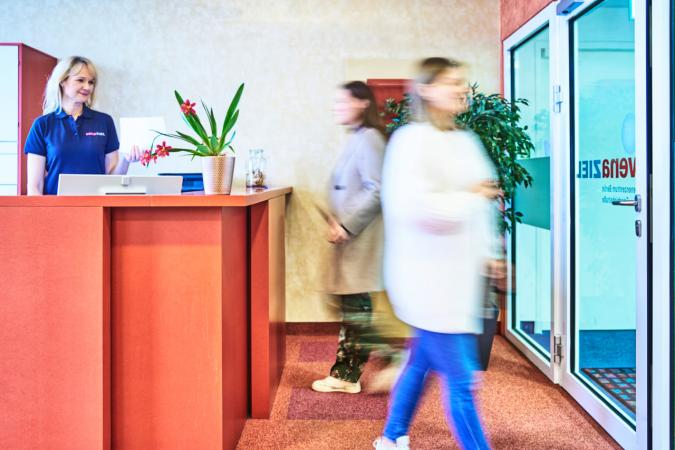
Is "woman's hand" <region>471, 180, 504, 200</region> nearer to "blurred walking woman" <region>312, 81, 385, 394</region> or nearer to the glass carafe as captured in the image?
"blurred walking woman" <region>312, 81, 385, 394</region>

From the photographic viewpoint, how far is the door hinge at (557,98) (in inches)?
127

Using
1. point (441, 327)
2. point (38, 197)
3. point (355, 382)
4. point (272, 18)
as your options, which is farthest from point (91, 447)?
point (272, 18)

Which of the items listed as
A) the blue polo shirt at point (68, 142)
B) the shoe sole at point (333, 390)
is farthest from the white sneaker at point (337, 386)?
the blue polo shirt at point (68, 142)

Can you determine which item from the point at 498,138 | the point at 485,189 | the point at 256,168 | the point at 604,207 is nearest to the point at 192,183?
the point at 256,168

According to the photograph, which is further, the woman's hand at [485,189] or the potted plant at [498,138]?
the potted plant at [498,138]

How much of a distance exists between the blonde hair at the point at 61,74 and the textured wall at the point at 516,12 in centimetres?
244

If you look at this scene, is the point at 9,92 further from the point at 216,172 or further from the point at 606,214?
the point at 606,214

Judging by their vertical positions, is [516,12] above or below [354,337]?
above

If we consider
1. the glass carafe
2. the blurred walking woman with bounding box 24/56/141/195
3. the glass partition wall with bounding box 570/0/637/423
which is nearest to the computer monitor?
the blurred walking woman with bounding box 24/56/141/195

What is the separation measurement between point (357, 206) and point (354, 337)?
0.86 metres

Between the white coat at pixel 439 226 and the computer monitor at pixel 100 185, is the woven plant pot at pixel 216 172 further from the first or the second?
the white coat at pixel 439 226

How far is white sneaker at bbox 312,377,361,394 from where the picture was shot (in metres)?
3.23

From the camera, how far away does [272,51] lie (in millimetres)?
4504

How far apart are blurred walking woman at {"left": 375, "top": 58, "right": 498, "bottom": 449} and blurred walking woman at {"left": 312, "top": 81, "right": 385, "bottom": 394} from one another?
2.16ft
